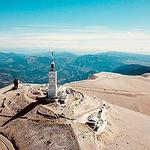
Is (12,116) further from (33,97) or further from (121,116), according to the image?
(121,116)

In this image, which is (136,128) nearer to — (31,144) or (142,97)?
(31,144)

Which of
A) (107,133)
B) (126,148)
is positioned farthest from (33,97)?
(126,148)

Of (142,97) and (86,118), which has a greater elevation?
(86,118)

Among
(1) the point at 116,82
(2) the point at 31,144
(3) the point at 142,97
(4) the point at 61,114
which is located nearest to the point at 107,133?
(4) the point at 61,114

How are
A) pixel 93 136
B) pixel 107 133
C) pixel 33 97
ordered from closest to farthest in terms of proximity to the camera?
pixel 93 136
pixel 107 133
pixel 33 97

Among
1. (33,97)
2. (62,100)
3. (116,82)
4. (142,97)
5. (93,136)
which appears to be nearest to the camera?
(93,136)

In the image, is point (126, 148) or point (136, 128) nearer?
point (126, 148)

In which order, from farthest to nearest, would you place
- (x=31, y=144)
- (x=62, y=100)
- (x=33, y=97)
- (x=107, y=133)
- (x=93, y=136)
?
1. (x=33, y=97)
2. (x=62, y=100)
3. (x=107, y=133)
4. (x=93, y=136)
5. (x=31, y=144)

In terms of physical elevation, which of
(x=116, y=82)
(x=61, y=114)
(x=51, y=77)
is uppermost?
(x=51, y=77)

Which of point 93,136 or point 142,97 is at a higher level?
point 93,136
